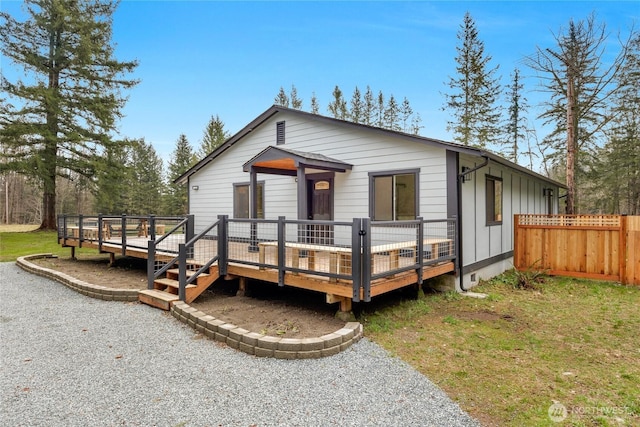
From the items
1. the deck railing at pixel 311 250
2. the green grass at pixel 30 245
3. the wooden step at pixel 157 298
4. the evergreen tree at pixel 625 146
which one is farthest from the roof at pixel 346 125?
the evergreen tree at pixel 625 146

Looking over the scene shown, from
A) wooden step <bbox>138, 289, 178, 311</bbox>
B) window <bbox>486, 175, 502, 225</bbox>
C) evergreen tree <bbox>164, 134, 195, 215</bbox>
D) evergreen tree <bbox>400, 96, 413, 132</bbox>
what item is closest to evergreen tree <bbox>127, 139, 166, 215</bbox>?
evergreen tree <bbox>164, 134, 195, 215</bbox>

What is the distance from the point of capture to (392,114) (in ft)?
100

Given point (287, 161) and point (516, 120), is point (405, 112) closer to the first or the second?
point (516, 120)

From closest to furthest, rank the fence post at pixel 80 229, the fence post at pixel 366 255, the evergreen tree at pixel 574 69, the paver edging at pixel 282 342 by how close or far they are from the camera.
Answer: the paver edging at pixel 282 342
the fence post at pixel 366 255
the fence post at pixel 80 229
the evergreen tree at pixel 574 69

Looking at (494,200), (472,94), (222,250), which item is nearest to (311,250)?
(222,250)

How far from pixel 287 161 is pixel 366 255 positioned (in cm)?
419

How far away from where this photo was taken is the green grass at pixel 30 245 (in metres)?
12.5

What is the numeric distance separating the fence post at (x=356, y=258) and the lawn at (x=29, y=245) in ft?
38.6

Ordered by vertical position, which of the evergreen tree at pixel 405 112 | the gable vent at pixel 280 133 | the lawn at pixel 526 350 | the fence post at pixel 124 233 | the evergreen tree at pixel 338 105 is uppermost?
the evergreen tree at pixel 338 105

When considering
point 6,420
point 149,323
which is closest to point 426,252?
point 149,323

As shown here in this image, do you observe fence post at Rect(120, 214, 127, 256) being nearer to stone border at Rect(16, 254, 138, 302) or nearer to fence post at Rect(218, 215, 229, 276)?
stone border at Rect(16, 254, 138, 302)

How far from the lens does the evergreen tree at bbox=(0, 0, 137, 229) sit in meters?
16.2

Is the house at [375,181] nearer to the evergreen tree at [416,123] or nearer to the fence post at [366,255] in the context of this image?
the fence post at [366,255]

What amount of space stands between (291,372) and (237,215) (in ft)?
25.5
